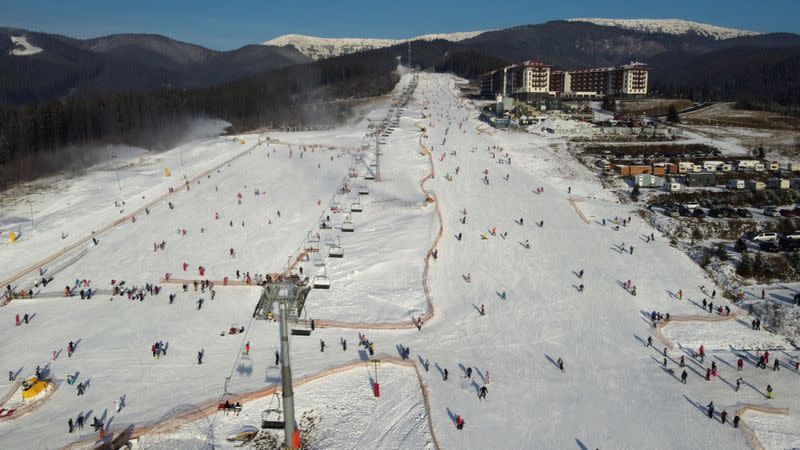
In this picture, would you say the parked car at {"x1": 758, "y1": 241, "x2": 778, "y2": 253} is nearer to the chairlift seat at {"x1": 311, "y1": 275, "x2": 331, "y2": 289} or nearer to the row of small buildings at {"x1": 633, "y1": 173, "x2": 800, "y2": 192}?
the row of small buildings at {"x1": 633, "y1": 173, "x2": 800, "y2": 192}

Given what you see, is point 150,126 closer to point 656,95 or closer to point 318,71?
point 318,71

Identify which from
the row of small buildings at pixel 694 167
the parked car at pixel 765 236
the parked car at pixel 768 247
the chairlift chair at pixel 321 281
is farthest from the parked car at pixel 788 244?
the chairlift chair at pixel 321 281

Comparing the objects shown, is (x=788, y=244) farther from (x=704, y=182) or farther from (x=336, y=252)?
(x=336, y=252)

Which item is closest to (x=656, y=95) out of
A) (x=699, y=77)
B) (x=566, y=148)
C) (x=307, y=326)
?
(x=566, y=148)

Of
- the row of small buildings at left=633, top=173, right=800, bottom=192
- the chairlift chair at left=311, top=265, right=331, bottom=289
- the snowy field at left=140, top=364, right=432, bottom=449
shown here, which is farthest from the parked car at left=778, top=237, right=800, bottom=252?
the chairlift chair at left=311, top=265, right=331, bottom=289

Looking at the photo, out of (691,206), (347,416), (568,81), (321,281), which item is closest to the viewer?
(347,416)

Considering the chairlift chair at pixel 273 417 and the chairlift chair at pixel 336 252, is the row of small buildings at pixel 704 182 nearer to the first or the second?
the chairlift chair at pixel 336 252

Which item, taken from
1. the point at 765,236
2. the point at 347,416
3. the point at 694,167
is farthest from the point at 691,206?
the point at 347,416
